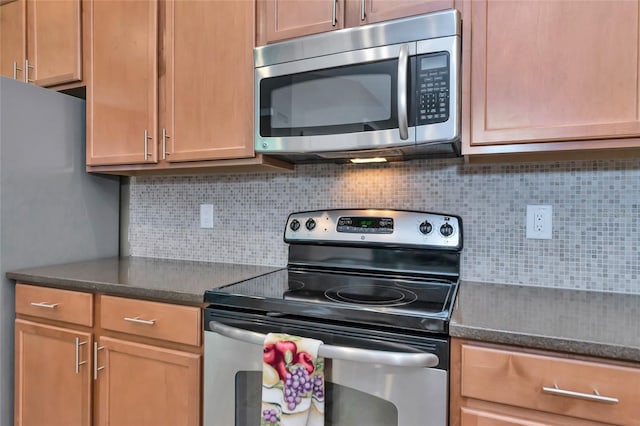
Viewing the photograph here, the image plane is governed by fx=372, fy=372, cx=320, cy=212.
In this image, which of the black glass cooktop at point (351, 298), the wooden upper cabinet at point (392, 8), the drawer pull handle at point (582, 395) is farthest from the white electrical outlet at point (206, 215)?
the drawer pull handle at point (582, 395)

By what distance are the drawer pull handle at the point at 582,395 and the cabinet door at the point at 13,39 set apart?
8.10 feet

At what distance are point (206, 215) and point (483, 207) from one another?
1.27 metres

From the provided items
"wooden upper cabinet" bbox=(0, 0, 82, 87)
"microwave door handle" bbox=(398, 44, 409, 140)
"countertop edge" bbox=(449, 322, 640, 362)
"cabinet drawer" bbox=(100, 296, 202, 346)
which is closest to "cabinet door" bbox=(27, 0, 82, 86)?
"wooden upper cabinet" bbox=(0, 0, 82, 87)

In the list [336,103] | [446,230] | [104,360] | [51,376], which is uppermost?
[336,103]

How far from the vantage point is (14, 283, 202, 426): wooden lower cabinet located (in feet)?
3.98

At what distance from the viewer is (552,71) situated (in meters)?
1.05

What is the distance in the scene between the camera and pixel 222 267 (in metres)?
1.69

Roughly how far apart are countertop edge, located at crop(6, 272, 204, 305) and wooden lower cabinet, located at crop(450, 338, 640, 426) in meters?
0.80

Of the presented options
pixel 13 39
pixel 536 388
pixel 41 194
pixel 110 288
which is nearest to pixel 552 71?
pixel 536 388

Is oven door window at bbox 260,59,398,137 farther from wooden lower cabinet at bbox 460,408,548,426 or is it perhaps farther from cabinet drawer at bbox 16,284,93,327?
cabinet drawer at bbox 16,284,93,327

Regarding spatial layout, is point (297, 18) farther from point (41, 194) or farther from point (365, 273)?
point (41, 194)

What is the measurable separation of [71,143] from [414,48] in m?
1.63

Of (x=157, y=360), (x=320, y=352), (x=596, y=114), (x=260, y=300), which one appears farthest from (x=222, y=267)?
(x=596, y=114)

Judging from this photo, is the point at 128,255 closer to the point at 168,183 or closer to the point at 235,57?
the point at 168,183
